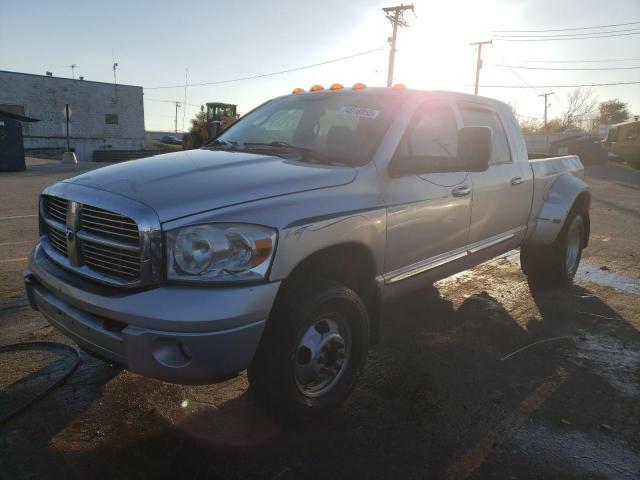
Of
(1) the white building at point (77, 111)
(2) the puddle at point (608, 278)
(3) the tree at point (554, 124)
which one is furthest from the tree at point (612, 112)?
(2) the puddle at point (608, 278)

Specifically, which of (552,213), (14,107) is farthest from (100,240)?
(14,107)

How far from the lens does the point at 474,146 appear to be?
321 centimetres

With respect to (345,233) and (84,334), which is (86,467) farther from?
(345,233)

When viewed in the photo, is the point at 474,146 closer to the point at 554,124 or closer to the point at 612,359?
the point at 612,359

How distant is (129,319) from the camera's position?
2094mm

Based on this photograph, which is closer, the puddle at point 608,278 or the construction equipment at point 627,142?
the puddle at point 608,278

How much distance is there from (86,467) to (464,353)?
2621mm

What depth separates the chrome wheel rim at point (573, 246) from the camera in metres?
5.36

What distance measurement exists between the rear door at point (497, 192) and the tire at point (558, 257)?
0.70m

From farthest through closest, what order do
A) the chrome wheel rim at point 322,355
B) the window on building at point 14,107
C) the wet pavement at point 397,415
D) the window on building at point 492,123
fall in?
1. the window on building at point 14,107
2. the window on building at point 492,123
3. the chrome wheel rim at point 322,355
4. the wet pavement at point 397,415

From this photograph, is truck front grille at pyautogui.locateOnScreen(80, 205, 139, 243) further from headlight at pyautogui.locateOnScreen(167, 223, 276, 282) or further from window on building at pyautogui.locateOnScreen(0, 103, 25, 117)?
window on building at pyautogui.locateOnScreen(0, 103, 25, 117)

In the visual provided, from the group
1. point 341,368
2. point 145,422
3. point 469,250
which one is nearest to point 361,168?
point 341,368

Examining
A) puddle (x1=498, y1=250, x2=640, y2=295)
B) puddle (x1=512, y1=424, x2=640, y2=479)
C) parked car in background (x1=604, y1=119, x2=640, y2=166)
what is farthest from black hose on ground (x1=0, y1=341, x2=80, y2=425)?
parked car in background (x1=604, y1=119, x2=640, y2=166)

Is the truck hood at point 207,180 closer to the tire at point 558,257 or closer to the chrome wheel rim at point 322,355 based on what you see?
the chrome wheel rim at point 322,355
